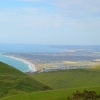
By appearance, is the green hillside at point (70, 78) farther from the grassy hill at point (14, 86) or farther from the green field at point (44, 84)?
the grassy hill at point (14, 86)

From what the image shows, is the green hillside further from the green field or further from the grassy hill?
the grassy hill

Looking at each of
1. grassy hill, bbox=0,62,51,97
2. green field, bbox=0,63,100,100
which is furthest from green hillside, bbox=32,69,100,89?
grassy hill, bbox=0,62,51,97

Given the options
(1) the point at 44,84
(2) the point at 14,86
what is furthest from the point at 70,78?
(2) the point at 14,86

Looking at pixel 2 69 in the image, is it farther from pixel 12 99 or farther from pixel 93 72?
pixel 93 72

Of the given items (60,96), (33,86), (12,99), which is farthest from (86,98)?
(33,86)

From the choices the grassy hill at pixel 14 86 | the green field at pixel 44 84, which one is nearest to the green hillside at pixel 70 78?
the green field at pixel 44 84

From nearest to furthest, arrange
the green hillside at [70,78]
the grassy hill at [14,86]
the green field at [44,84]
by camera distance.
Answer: the green field at [44,84] < the grassy hill at [14,86] < the green hillside at [70,78]

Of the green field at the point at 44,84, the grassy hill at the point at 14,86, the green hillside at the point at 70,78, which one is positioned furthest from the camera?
the green hillside at the point at 70,78

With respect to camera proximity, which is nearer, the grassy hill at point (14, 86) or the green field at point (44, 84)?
the green field at point (44, 84)

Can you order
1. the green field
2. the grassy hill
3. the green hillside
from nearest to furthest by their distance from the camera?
the green field → the grassy hill → the green hillside

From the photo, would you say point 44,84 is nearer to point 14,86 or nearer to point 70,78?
point 14,86
